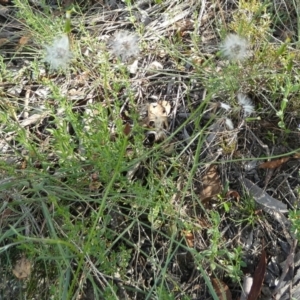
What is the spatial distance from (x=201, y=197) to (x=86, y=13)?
1159mm

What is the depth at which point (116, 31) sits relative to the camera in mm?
2520

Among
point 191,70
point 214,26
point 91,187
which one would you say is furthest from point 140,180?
point 214,26

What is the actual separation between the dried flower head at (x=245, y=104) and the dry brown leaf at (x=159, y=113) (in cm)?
31

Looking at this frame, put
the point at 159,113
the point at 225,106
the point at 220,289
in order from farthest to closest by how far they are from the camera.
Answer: the point at 159,113 < the point at 225,106 < the point at 220,289

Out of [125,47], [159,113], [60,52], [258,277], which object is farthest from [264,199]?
[60,52]

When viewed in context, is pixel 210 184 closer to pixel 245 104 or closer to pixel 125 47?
pixel 245 104

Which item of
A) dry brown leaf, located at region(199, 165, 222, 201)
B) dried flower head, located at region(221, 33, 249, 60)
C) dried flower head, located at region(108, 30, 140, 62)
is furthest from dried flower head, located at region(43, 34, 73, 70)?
dry brown leaf, located at region(199, 165, 222, 201)

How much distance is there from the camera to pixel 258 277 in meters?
1.84

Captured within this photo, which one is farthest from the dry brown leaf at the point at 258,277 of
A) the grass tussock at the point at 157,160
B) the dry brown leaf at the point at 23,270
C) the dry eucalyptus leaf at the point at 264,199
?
the dry brown leaf at the point at 23,270

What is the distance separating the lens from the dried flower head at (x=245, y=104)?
81.4 inches

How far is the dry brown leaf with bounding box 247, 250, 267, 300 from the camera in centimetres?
182

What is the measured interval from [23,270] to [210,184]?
75cm

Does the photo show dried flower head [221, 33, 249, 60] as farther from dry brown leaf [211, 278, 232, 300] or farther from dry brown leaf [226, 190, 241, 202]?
dry brown leaf [211, 278, 232, 300]

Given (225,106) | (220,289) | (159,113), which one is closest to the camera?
(220,289)
